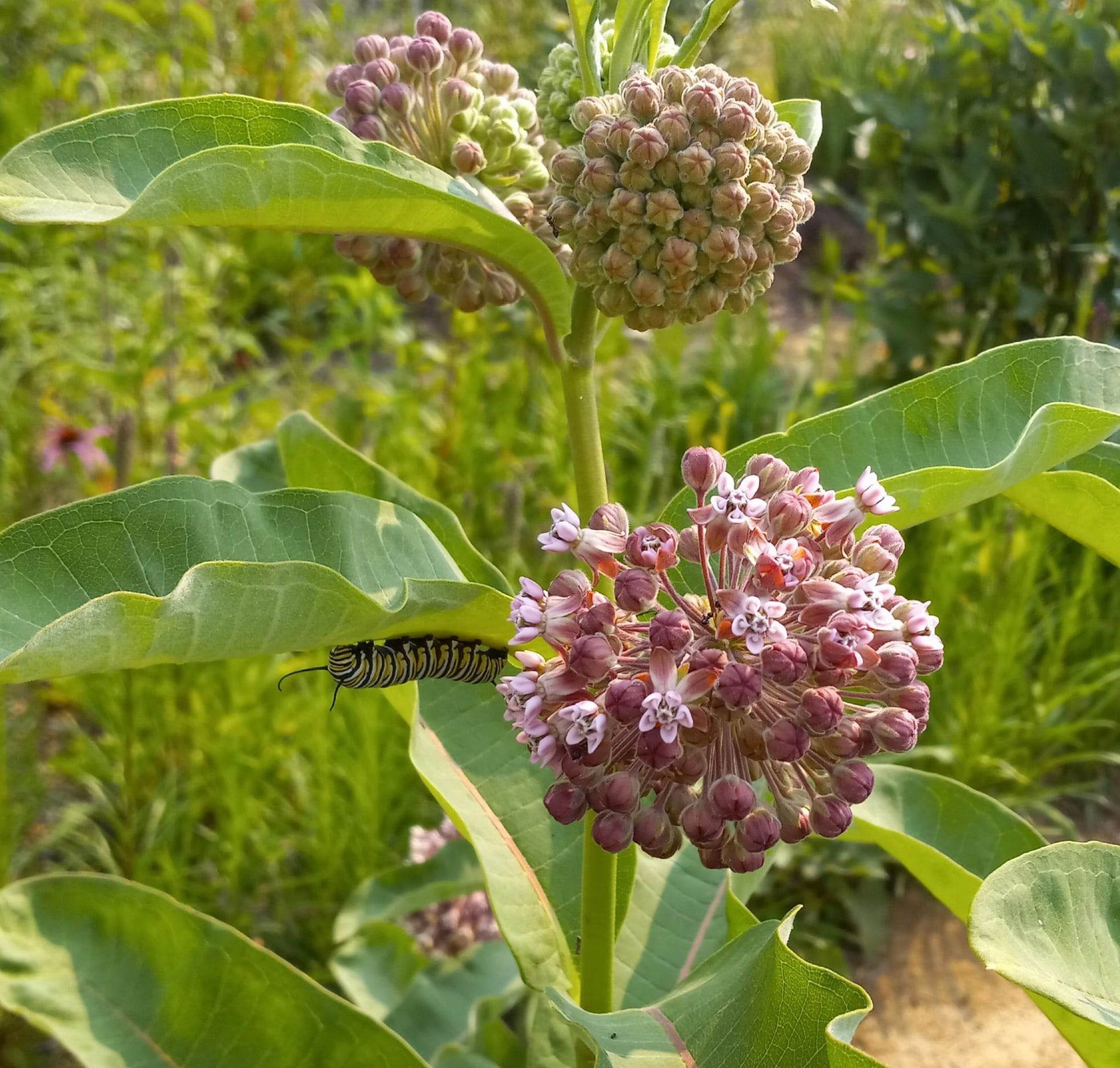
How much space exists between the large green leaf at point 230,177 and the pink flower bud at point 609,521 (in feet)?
0.66

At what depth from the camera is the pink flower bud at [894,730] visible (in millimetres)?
777

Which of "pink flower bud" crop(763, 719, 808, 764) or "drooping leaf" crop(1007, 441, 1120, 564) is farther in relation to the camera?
"drooping leaf" crop(1007, 441, 1120, 564)

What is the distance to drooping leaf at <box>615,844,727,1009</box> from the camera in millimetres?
1150

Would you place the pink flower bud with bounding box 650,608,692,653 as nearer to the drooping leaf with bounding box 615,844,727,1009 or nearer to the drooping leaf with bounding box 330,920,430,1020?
the drooping leaf with bounding box 615,844,727,1009

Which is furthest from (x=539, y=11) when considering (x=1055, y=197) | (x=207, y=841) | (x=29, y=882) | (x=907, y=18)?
(x=29, y=882)

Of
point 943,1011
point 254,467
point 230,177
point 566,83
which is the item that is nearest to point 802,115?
point 566,83

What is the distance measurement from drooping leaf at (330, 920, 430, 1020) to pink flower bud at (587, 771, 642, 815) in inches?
43.5

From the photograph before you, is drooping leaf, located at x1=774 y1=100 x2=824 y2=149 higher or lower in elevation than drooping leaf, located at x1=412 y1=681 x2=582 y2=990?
higher

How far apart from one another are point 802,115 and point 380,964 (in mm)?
1385

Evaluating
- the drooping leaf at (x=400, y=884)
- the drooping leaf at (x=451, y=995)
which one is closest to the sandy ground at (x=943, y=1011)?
the drooping leaf at (x=451, y=995)

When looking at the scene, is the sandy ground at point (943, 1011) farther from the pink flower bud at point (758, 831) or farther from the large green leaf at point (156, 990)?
the pink flower bud at point (758, 831)

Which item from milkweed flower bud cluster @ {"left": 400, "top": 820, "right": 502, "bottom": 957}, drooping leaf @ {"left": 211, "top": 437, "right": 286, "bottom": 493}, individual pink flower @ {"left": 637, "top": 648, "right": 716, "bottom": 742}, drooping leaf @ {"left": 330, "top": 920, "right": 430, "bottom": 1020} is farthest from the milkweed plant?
milkweed flower bud cluster @ {"left": 400, "top": 820, "right": 502, "bottom": 957}

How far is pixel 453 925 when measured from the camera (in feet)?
6.26

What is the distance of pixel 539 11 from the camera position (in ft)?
18.0
